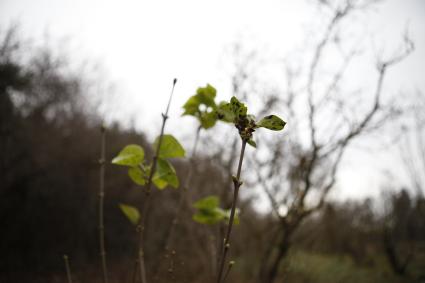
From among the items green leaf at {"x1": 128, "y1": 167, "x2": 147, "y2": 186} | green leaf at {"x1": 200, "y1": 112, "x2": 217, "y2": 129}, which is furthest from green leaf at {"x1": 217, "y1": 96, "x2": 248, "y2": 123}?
green leaf at {"x1": 128, "y1": 167, "x2": 147, "y2": 186}

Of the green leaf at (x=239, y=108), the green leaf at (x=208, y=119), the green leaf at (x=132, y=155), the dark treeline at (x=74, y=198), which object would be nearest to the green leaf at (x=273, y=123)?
the green leaf at (x=239, y=108)

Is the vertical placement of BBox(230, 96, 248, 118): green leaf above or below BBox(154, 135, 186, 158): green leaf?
above

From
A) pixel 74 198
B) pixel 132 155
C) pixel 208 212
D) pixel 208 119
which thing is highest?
pixel 208 119

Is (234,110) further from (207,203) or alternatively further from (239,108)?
(207,203)

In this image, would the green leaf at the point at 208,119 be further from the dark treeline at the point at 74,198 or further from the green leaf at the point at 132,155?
the dark treeline at the point at 74,198

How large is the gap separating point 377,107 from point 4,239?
23.9ft

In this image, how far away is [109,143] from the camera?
7.93 meters

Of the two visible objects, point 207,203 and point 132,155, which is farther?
point 207,203

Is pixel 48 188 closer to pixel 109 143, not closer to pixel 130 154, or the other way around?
pixel 109 143

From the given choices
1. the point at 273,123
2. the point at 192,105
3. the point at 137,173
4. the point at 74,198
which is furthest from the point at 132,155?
the point at 74,198

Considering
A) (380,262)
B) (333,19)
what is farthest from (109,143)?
(380,262)

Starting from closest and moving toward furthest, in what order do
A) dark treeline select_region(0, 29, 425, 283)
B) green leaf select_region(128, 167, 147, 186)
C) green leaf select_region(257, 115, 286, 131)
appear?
1. green leaf select_region(257, 115, 286, 131)
2. green leaf select_region(128, 167, 147, 186)
3. dark treeline select_region(0, 29, 425, 283)

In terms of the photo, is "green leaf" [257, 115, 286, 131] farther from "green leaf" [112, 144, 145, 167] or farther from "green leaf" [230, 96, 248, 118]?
"green leaf" [112, 144, 145, 167]

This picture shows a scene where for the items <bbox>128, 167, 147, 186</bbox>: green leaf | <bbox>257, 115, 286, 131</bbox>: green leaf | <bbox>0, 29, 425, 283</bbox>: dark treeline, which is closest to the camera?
<bbox>257, 115, 286, 131</bbox>: green leaf
